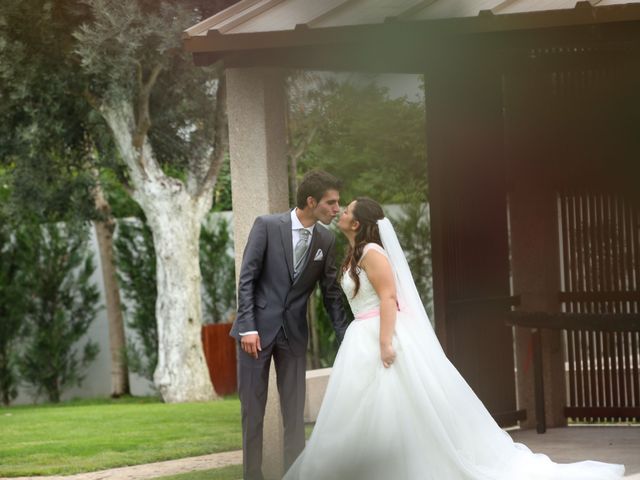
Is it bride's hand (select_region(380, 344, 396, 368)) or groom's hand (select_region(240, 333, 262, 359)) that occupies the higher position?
groom's hand (select_region(240, 333, 262, 359))

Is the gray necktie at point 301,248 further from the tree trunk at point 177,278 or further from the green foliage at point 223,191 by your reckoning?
the green foliage at point 223,191

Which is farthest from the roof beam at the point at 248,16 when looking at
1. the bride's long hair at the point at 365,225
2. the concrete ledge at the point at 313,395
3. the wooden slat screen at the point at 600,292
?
the concrete ledge at the point at 313,395

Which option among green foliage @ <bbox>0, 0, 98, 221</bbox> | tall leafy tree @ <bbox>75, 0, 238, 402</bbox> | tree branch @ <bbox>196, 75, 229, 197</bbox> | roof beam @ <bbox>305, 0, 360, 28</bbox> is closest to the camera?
roof beam @ <bbox>305, 0, 360, 28</bbox>

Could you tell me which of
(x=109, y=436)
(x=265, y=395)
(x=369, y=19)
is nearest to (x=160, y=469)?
(x=265, y=395)

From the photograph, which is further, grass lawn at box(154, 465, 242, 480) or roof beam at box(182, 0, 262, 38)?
grass lawn at box(154, 465, 242, 480)

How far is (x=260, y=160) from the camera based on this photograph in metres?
8.73

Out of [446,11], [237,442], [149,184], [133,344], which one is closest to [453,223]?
[446,11]

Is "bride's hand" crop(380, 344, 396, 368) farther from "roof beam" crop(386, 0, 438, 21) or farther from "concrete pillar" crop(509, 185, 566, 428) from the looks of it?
"concrete pillar" crop(509, 185, 566, 428)

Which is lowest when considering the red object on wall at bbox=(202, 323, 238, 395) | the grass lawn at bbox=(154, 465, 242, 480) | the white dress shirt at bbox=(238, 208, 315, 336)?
the red object on wall at bbox=(202, 323, 238, 395)

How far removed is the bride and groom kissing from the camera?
7.45m

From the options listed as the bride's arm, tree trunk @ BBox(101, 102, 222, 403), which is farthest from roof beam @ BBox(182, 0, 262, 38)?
tree trunk @ BBox(101, 102, 222, 403)

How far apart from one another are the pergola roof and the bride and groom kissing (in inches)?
38.9

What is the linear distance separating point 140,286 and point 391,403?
1342 centimetres

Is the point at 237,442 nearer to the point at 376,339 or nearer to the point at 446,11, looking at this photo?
the point at 376,339
